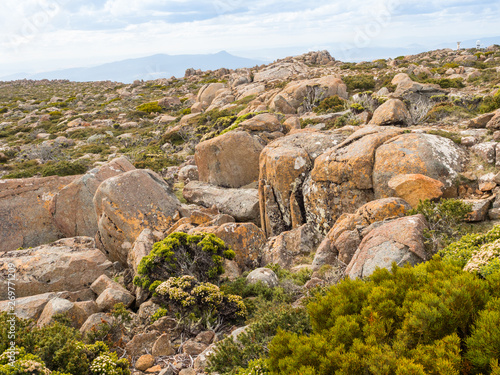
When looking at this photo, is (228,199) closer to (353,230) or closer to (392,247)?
(353,230)

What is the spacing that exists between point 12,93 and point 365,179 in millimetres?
95015

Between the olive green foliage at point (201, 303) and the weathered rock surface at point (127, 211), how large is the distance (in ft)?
16.5

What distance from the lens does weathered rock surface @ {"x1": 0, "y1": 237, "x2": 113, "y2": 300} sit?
10.1m

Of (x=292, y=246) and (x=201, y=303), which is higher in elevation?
(x=201, y=303)

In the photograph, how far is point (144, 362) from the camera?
248 inches

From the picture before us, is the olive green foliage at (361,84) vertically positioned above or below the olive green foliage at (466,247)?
above

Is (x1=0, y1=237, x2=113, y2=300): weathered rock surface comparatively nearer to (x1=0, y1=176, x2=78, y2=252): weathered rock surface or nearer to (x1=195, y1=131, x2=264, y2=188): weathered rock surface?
(x1=0, y1=176, x2=78, y2=252): weathered rock surface

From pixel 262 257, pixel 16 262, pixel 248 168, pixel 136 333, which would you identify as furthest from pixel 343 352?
pixel 248 168

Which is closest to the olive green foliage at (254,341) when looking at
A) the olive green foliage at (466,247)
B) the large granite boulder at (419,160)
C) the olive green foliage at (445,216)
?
the olive green foliage at (466,247)

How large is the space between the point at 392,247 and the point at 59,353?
259 inches

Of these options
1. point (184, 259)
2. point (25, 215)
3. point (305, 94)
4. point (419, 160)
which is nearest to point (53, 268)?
point (184, 259)

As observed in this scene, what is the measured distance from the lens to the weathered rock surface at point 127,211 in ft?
40.5

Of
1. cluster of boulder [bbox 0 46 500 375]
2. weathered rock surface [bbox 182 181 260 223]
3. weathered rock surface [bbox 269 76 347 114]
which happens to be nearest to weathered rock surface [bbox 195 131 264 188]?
cluster of boulder [bbox 0 46 500 375]

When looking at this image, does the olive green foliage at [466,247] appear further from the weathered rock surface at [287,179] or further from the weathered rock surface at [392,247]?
the weathered rock surface at [287,179]
